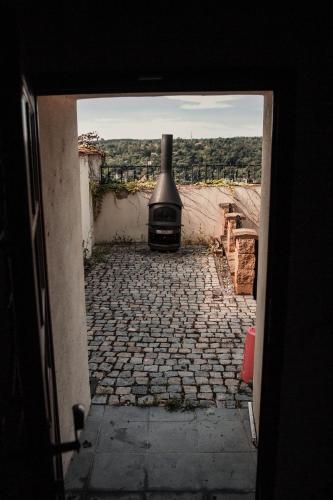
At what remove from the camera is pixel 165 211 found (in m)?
11.1

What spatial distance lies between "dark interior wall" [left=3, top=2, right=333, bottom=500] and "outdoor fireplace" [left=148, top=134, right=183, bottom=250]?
850 cm

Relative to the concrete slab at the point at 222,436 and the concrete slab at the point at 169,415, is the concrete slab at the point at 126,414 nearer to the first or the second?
the concrete slab at the point at 169,415

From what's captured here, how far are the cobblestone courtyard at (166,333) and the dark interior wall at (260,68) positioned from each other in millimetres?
2546

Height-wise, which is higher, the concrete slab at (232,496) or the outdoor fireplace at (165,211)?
the outdoor fireplace at (165,211)

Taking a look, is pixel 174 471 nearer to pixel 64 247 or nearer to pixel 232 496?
pixel 232 496

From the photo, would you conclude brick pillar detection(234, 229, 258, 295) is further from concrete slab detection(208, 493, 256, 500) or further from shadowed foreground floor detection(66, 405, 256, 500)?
concrete slab detection(208, 493, 256, 500)

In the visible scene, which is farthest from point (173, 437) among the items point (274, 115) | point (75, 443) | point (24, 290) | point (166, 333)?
point (274, 115)

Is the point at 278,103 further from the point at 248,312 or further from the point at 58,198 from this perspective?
the point at 248,312

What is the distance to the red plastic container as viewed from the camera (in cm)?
494

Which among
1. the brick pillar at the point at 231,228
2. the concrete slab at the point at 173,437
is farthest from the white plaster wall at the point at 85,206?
the concrete slab at the point at 173,437

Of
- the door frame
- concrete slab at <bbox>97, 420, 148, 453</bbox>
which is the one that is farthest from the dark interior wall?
concrete slab at <bbox>97, 420, 148, 453</bbox>

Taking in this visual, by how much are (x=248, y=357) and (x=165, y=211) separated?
6.68 m

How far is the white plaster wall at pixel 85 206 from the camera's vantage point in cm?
1066

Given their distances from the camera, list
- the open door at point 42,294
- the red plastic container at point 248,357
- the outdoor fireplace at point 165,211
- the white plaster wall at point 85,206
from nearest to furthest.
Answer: the open door at point 42,294, the red plastic container at point 248,357, the white plaster wall at point 85,206, the outdoor fireplace at point 165,211
